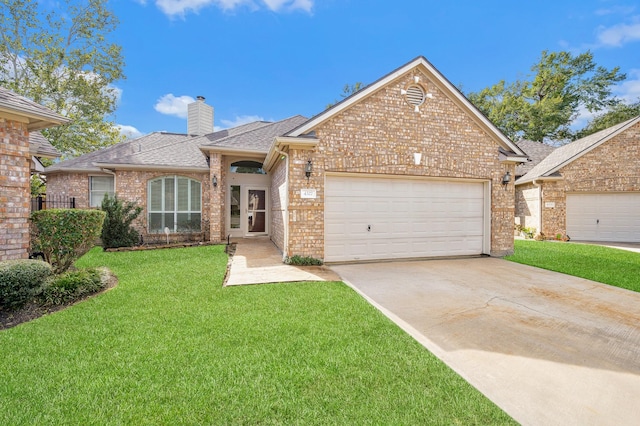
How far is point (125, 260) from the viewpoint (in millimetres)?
7812

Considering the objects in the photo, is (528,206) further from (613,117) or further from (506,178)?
(613,117)

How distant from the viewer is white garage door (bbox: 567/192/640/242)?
519 inches

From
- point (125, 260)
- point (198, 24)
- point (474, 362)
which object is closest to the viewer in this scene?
point (474, 362)

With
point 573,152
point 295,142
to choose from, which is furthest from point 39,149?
point 573,152

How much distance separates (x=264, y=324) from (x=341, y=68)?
73.5ft

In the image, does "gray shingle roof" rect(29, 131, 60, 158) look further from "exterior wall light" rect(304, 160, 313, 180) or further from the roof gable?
"exterior wall light" rect(304, 160, 313, 180)

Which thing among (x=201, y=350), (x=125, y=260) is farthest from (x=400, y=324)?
(x=125, y=260)

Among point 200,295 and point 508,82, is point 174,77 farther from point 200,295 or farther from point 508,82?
point 508,82

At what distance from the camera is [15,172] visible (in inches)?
217

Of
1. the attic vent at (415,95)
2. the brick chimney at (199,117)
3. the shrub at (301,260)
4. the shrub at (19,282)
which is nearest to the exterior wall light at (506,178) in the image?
the attic vent at (415,95)

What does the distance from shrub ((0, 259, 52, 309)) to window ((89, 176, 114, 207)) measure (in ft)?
27.8

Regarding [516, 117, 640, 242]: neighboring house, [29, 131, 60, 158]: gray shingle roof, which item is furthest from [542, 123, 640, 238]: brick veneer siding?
[29, 131, 60, 158]: gray shingle roof

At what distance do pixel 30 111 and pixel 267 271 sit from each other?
5554 mm

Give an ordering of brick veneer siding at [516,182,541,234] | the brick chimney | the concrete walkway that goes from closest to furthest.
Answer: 1. the concrete walkway
2. brick veneer siding at [516,182,541,234]
3. the brick chimney
